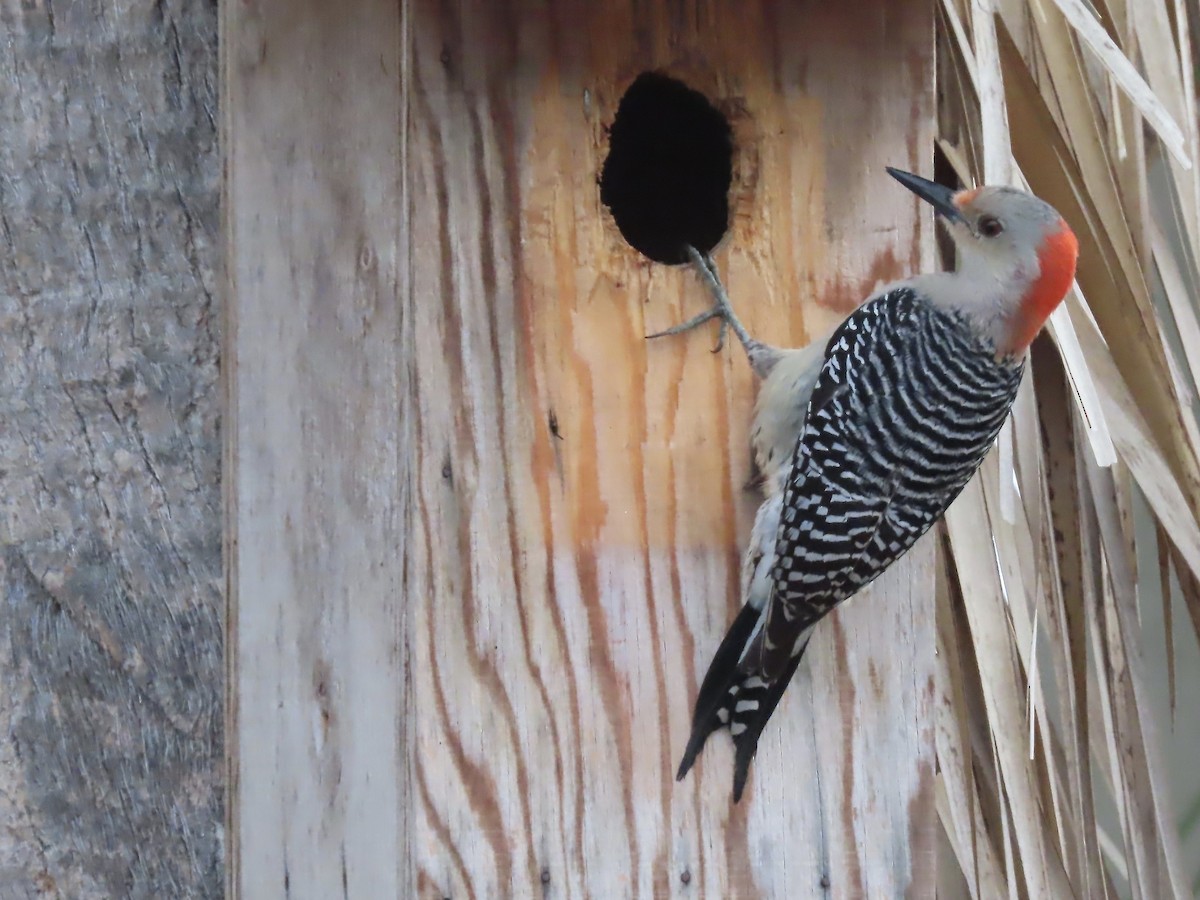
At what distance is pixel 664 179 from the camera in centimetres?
253

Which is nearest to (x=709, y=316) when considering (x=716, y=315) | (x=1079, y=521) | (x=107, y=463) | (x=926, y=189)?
(x=716, y=315)

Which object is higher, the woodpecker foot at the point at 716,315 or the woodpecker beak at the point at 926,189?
the woodpecker beak at the point at 926,189

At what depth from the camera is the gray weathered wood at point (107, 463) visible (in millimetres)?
2037

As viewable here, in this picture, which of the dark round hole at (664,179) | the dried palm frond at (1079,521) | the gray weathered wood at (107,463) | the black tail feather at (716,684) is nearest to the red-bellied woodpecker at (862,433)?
the black tail feather at (716,684)

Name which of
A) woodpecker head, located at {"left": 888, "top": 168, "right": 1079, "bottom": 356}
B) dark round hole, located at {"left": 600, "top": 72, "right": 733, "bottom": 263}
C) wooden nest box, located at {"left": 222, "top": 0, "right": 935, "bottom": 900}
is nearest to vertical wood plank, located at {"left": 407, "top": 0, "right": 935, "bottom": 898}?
wooden nest box, located at {"left": 222, "top": 0, "right": 935, "bottom": 900}

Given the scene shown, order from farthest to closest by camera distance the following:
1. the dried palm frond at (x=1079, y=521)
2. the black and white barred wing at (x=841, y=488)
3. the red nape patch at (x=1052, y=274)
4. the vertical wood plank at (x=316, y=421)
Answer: the dried palm frond at (x=1079, y=521) → the red nape patch at (x=1052, y=274) → the black and white barred wing at (x=841, y=488) → the vertical wood plank at (x=316, y=421)

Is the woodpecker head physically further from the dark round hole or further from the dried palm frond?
the dark round hole

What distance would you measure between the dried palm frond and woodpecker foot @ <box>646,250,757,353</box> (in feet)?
1.77

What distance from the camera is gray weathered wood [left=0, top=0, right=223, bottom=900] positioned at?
2037 millimetres

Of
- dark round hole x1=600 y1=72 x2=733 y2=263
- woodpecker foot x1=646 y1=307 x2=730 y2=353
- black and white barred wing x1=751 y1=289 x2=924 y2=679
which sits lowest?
black and white barred wing x1=751 y1=289 x2=924 y2=679

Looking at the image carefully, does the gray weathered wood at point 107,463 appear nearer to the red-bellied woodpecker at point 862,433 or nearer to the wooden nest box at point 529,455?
the wooden nest box at point 529,455

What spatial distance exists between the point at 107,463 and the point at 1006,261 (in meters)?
1.44

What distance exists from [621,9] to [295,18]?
0.45 m

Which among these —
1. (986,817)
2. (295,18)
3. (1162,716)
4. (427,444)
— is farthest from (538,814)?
(1162,716)
